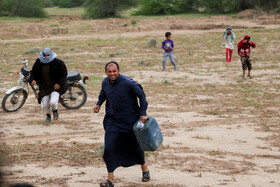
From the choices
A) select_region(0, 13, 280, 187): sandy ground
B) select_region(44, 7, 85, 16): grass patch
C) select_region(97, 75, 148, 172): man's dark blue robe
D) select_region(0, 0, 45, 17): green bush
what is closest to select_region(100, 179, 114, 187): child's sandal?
select_region(97, 75, 148, 172): man's dark blue robe

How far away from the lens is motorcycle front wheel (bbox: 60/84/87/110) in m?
10.3

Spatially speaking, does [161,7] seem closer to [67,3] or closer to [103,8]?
[103,8]

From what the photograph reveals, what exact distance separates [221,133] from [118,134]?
3362mm

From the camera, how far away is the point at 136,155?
552 cm

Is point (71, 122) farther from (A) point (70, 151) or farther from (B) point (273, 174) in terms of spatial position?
(B) point (273, 174)

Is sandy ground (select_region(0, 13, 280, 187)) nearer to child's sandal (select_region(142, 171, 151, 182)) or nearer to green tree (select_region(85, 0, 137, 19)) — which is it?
child's sandal (select_region(142, 171, 151, 182))

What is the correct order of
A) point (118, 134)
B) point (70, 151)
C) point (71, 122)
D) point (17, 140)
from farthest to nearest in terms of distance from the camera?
1. point (71, 122)
2. point (17, 140)
3. point (70, 151)
4. point (118, 134)

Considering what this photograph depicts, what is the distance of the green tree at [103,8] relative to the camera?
48531 mm

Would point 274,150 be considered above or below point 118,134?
below

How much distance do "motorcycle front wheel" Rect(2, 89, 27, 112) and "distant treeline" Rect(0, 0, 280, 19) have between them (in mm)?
33714

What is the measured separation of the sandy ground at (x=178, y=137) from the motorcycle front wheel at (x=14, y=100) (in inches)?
6.3

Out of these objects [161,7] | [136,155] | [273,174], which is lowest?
[273,174]

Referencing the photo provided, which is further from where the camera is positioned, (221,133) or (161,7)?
(161,7)

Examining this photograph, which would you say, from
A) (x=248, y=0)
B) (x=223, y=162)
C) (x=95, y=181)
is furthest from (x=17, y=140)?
(x=248, y=0)
